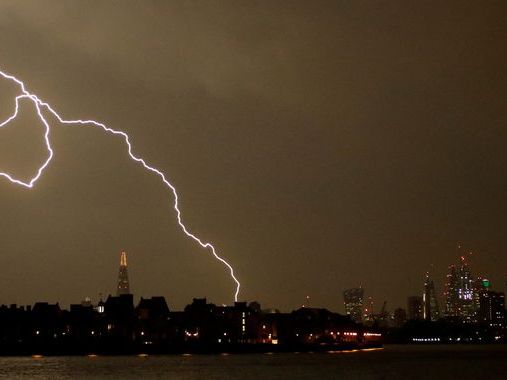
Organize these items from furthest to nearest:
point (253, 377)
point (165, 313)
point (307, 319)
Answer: point (307, 319) → point (165, 313) → point (253, 377)

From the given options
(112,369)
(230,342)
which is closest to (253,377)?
(112,369)

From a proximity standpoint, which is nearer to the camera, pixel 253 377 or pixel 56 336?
pixel 253 377

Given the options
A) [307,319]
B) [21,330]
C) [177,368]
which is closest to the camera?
[177,368]

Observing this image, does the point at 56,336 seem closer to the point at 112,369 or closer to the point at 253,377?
the point at 112,369

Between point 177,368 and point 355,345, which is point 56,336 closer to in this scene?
point 177,368

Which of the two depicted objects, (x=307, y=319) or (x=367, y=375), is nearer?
(x=367, y=375)

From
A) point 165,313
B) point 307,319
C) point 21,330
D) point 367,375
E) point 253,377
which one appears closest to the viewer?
point 253,377

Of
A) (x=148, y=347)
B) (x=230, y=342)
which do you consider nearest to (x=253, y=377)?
(x=148, y=347)

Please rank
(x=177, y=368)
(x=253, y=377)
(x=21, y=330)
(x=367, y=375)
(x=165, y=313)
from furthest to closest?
(x=165, y=313) < (x=21, y=330) < (x=177, y=368) < (x=367, y=375) < (x=253, y=377)
